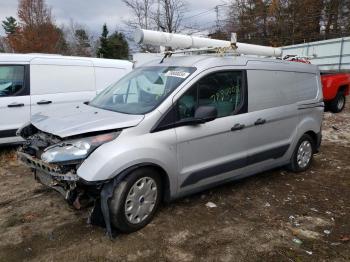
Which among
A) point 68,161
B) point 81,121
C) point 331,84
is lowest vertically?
point 68,161

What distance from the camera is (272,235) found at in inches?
151

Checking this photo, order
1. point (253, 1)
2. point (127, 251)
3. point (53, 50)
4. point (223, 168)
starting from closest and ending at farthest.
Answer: point (127, 251) → point (223, 168) → point (253, 1) → point (53, 50)

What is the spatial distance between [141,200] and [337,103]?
32.8 ft

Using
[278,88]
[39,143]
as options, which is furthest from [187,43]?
[39,143]

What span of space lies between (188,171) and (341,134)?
6008mm

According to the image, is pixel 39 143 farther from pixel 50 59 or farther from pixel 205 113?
pixel 50 59

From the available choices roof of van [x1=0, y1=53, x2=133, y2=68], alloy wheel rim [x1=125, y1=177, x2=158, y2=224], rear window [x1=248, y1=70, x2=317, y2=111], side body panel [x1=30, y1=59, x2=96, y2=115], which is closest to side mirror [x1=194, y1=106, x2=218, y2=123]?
alloy wheel rim [x1=125, y1=177, x2=158, y2=224]

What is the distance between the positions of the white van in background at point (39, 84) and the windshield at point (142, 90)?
5.90ft

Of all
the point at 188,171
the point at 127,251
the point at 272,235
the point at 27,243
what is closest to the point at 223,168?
the point at 188,171

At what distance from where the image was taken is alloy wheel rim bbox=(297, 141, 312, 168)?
229 inches

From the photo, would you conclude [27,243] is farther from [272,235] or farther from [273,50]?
[273,50]

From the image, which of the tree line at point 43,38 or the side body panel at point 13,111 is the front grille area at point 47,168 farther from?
the tree line at point 43,38

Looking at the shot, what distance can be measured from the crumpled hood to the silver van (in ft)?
0.04

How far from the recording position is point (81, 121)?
12.5ft
